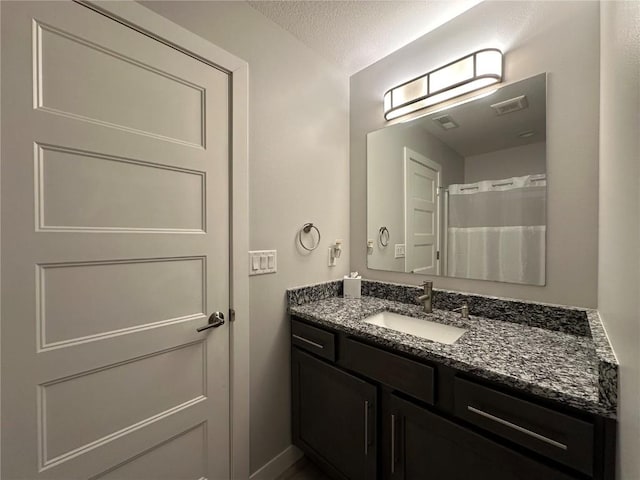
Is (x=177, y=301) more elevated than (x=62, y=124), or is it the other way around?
(x=62, y=124)

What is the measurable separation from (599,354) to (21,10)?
6.29 feet

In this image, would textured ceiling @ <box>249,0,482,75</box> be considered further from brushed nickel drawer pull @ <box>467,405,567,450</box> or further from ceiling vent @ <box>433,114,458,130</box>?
brushed nickel drawer pull @ <box>467,405,567,450</box>

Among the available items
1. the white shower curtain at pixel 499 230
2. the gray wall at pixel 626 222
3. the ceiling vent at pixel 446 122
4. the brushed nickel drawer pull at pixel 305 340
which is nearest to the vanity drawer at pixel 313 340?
the brushed nickel drawer pull at pixel 305 340

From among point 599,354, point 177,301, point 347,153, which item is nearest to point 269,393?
point 177,301

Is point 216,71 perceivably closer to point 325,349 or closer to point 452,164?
point 452,164

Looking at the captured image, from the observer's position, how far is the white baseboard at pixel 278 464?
146 cm

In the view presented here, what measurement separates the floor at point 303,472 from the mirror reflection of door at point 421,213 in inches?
49.9

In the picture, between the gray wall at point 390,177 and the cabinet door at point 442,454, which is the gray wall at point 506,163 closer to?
Answer: the gray wall at point 390,177

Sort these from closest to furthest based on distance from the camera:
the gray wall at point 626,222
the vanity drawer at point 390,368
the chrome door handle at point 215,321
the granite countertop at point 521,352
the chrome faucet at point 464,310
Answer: the gray wall at point 626,222
the granite countertop at point 521,352
the vanity drawer at point 390,368
the chrome door handle at point 215,321
the chrome faucet at point 464,310

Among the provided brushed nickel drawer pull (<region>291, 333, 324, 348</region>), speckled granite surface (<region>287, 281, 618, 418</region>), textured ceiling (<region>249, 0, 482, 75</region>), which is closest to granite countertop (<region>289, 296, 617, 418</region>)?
speckled granite surface (<region>287, 281, 618, 418</region>)

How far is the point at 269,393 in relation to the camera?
59.6 inches

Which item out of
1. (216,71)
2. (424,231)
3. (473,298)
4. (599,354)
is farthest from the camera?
(424,231)

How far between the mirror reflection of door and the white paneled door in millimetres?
1076

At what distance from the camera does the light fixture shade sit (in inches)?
52.8
